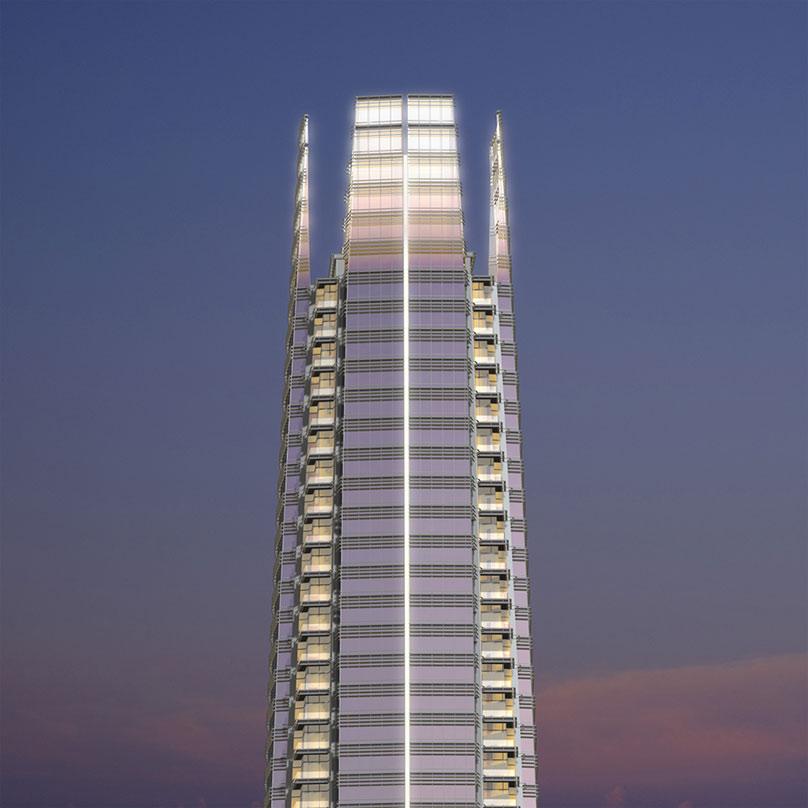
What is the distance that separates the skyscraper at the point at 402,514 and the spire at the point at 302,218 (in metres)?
1.19

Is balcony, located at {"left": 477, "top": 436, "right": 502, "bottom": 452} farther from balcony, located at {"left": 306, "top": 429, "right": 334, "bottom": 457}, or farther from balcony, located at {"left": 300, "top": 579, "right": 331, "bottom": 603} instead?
balcony, located at {"left": 300, "top": 579, "right": 331, "bottom": 603}

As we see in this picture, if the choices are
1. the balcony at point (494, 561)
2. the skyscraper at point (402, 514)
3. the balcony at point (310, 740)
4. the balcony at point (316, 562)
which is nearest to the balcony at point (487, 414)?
the skyscraper at point (402, 514)

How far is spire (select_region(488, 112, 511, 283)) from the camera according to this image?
6939 inches

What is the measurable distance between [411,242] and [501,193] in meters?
16.2

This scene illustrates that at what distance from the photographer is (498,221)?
180 m

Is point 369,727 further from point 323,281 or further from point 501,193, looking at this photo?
point 501,193

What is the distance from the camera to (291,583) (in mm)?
167250

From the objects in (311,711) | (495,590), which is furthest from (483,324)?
(311,711)

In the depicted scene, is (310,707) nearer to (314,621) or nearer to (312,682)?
(312,682)

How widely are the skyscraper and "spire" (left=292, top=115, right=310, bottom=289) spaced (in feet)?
3.91

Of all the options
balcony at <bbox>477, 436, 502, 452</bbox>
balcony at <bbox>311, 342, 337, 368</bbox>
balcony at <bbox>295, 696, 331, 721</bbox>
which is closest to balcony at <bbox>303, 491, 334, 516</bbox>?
balcony at <bbox>311, 342, 337, 368</bbox>

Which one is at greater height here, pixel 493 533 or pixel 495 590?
pixel 493 533

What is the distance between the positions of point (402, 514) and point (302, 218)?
122 ft

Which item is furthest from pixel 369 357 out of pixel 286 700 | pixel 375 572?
pixel 286 700
